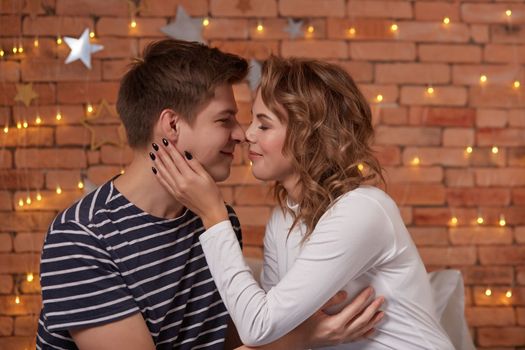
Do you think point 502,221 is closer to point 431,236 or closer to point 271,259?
point 431,236

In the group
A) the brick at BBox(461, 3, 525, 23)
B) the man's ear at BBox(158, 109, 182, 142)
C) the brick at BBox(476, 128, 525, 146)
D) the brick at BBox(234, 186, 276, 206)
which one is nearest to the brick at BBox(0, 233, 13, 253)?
the brick at BBox(234, 186, 276, 206)

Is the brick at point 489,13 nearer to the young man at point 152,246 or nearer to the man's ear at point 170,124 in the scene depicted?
the young man at point 152,246

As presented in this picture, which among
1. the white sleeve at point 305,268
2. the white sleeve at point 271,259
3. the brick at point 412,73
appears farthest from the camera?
the brick at point 412,73

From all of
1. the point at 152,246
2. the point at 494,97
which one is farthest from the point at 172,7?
the point at 152,246

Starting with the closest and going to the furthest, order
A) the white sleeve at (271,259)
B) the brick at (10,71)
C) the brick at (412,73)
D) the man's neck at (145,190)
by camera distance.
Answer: the man's neck at (145,190) → the white sleeve at (271,259) → the brick at (10,71) → the brick at (412,73)

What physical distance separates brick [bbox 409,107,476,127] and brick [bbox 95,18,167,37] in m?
1.10

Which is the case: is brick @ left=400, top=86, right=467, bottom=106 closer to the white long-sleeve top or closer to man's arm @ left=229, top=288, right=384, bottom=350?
the white long-sleeve top

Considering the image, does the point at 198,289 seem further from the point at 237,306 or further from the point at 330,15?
the point at 330,15

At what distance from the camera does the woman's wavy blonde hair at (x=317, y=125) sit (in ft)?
5.37

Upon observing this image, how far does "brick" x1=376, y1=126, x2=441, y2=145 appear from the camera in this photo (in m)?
2.98

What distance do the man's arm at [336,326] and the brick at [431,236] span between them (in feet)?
4.90

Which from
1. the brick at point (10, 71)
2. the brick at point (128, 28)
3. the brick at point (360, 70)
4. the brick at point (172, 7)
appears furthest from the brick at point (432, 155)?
the brick at point (10, 71)

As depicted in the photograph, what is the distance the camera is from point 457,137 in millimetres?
2992

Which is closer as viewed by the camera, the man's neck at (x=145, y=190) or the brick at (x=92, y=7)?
the man's neck at (x=145, y=190)
